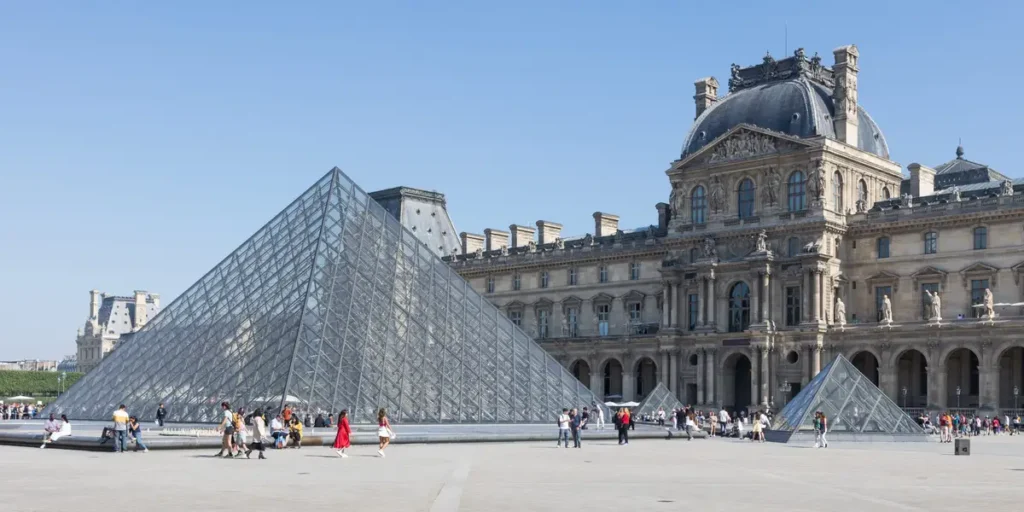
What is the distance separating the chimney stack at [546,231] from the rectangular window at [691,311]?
14.0m

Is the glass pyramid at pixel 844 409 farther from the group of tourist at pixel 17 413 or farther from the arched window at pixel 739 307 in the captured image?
the group of tourist at pixel 17 413

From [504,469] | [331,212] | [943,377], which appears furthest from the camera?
[943,377]

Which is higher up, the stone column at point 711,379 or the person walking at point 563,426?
the stone column at point 711,379

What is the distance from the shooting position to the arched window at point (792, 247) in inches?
2269

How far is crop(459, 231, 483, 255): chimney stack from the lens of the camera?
266ft

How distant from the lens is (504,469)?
22.0m

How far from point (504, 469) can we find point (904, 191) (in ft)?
149

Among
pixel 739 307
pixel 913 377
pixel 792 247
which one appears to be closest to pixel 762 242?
pixel 792 247

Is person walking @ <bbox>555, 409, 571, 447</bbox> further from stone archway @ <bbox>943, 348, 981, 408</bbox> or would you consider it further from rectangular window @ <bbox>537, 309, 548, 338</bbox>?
rectangular window @ <bbox>537, 309, 548, 338</bbox>

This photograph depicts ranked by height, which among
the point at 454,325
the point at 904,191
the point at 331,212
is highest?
the point at 904,191

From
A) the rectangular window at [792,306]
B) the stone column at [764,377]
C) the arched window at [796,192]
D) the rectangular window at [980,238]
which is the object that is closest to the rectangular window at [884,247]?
the arched window at [796,192]

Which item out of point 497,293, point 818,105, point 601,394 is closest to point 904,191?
point 818,105

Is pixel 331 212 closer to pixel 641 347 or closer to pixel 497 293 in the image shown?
pixel 641 347

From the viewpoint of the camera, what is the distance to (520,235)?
256 feet
